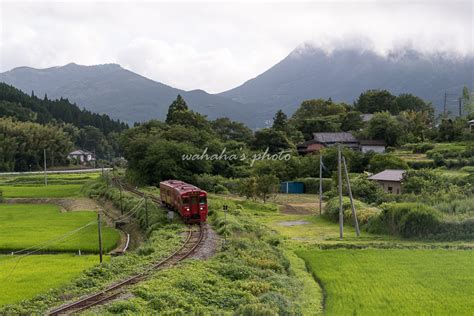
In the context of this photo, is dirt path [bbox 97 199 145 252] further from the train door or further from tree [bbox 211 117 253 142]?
tree [bbox 211 117 253 142]

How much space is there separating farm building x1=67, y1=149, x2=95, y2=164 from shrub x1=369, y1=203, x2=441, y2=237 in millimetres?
72315

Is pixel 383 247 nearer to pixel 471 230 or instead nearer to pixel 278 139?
pixel 471 230

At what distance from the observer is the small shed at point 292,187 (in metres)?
53.7

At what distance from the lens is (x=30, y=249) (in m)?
25.0

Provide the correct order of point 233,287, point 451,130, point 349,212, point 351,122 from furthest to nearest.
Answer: point 351,122 < point 451,130 < point 349,212 < point 233,287

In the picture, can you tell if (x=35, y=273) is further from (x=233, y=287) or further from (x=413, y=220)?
(x=413, y=220)

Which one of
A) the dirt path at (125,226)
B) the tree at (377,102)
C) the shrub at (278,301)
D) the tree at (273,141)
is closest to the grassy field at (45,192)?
the dirt path at (125,226)

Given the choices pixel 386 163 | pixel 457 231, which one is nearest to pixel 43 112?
pixel 386 163

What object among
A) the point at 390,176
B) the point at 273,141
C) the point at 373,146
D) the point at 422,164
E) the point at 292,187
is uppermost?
the point at 273,141

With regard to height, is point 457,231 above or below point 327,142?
below

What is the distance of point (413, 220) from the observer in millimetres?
→ 25172

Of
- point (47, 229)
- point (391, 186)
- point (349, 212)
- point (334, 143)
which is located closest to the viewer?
point (349, 212)

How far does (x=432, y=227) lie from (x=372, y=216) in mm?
4084

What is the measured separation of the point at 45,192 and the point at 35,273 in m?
33.9
